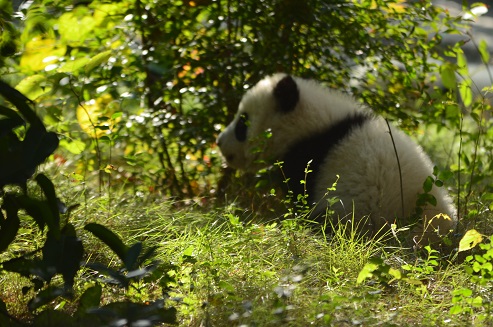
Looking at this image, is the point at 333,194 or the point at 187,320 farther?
the point at 333,194

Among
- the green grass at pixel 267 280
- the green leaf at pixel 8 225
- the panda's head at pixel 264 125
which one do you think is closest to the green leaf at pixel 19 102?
the green leaf at pixel 8 225

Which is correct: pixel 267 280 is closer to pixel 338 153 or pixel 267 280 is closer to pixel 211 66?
pixel 338 153

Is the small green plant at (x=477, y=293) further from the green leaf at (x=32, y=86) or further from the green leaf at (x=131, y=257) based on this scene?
the green leaf at (x=32, y=86)

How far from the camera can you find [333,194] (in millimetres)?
4141

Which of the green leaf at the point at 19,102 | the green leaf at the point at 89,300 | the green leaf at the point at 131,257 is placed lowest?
the green leaf at the point at 89,300

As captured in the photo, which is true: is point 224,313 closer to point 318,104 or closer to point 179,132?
point 318,104

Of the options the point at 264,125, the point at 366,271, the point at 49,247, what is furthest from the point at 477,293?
the point at 264,125

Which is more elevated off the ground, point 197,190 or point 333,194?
point 333,194

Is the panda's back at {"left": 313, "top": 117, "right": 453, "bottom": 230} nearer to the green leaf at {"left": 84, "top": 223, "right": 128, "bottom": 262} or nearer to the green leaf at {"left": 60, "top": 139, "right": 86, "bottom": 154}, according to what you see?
the green leaf at {"left": 60, "top": 139, "right": 86, "bottom": 154}

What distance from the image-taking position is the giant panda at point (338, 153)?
13.3 feet

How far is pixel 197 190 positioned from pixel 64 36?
174cm

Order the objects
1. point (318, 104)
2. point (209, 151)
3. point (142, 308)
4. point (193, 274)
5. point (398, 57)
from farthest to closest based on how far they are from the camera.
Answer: point (209, 151) → point (398, 57) → point (318, 104) → point (193, 274) → point (142, 308)

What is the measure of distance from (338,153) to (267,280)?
1269 millimetres

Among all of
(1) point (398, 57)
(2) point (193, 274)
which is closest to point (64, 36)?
(2) point (193, 274)
